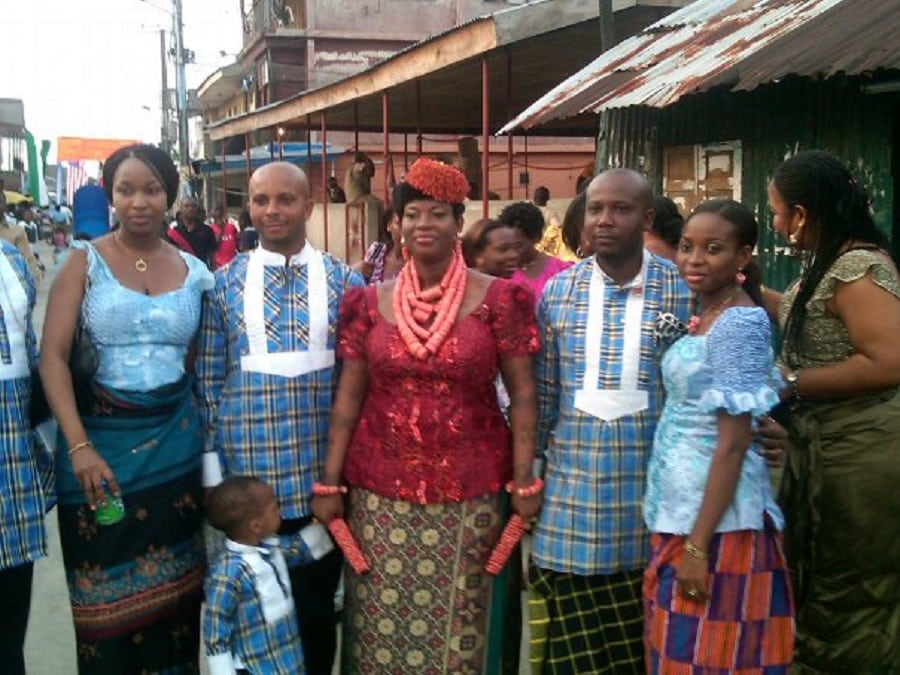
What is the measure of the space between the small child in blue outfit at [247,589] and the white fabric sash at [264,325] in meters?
0.36

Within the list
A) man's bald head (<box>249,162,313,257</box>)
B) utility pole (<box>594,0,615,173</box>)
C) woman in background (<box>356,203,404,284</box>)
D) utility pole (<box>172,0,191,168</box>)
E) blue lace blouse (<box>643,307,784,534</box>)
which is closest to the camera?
blue lace blouse (<box>643,307,784,534</box>)

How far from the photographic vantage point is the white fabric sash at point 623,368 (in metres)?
2.93

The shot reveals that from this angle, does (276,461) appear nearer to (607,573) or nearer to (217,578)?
(217,578)

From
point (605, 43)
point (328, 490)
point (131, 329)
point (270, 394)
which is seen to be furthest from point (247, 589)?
point (605, 43)

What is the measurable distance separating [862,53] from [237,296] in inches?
128

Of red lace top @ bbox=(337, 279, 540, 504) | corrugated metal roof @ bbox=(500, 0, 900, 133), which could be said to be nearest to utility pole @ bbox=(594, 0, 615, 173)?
corrugated metal roof @ bbox=(500, 0, 900, 133)

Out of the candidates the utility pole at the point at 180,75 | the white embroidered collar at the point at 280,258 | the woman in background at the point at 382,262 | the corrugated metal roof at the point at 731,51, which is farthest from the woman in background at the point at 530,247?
the utility pole at the point at 180,75

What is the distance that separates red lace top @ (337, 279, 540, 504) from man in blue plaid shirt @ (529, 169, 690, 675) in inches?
6.3

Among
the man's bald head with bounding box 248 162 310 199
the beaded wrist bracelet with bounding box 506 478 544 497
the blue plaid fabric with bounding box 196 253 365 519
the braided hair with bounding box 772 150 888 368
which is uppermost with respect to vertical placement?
the man's bald head with bounding box 248 162 310 199

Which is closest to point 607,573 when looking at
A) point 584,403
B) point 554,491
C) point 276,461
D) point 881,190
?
point 554,491

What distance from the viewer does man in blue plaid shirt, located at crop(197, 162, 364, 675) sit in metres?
3.13

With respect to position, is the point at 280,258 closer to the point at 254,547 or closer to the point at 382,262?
the point at 254,547

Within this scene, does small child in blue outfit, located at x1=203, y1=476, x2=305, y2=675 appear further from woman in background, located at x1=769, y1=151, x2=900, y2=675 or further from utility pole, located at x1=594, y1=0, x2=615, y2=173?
utility pole, located at x1=594, y1=0, x2=615, y2=173

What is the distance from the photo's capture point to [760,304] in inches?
118
